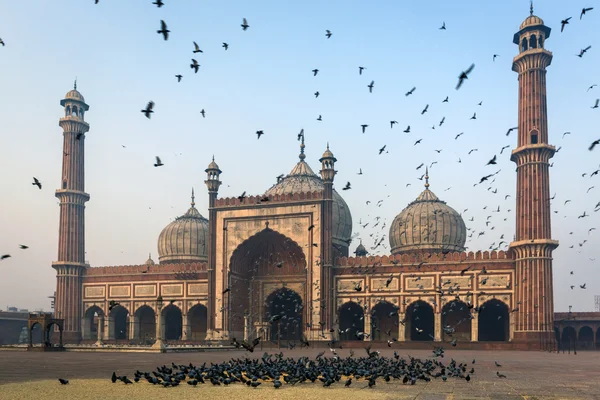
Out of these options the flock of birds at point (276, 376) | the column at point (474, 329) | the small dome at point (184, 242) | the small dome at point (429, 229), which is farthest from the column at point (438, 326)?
the flock of birds at point (276, 376)

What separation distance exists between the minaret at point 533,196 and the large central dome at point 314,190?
1580cm

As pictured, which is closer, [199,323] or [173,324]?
[199,323]

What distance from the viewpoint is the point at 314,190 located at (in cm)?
5497

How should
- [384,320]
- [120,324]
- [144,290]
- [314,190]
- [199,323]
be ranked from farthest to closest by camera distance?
1. [120,324]
2. [199,323]
3. [314,190]
4. [144,290]
5. [384,320]

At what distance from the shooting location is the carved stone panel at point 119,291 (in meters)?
54.9

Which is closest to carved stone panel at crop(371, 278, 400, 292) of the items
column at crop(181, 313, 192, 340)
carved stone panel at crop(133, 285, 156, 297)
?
column at crop(181, 313, 192, 340)

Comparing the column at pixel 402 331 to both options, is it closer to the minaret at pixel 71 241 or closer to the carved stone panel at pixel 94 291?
the carved stone panel at pixel 94 291

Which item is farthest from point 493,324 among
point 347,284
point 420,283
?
point 347,284

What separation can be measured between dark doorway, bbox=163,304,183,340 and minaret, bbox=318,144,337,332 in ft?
52.9

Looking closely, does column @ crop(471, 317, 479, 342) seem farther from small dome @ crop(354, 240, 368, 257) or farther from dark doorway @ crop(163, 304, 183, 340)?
dark doorway @ crop(163, 304, 183, 340)

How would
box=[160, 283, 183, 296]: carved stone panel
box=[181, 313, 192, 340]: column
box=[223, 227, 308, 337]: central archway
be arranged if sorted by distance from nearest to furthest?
box=[223, 227, 308, 337]: central archway → box=[181, 313, 192, 340]: column → box=[160, 283, 183, 296]: carved stone panel

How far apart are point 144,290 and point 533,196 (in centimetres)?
3133

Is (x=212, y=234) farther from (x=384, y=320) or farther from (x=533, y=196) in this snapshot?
(x=533, y=196)

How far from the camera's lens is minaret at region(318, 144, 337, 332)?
46500 millimetres
